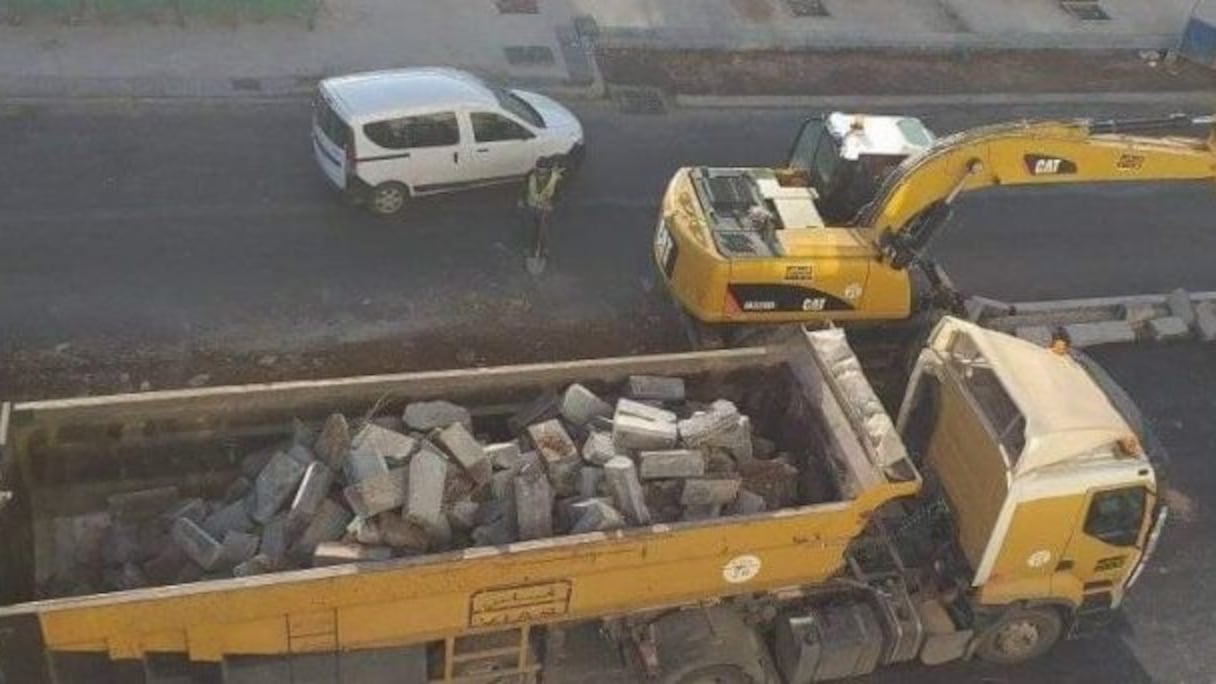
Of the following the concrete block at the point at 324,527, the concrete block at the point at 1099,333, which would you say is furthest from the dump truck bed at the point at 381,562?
the concrete block at the point at 1099,333

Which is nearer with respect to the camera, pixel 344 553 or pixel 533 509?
pixel 344 553

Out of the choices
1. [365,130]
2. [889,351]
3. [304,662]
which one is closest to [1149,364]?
[889,351]

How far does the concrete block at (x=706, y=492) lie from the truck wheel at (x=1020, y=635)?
3.03 m

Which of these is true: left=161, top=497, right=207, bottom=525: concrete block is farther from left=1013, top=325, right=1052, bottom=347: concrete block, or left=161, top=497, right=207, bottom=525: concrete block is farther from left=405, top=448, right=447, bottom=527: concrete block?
left=1013, top=325, right=1052, bottom=347: concrete block

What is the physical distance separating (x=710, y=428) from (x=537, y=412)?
152 cm

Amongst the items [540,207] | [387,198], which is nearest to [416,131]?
[387,198]

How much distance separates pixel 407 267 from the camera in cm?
1593

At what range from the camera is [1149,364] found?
52.2 feet

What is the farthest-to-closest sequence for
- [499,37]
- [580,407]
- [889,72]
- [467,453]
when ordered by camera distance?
1. [889,72]
2. [499,37]
3. [580,407]
4. [467,453]

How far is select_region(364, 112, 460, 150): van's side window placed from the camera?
16.1 m

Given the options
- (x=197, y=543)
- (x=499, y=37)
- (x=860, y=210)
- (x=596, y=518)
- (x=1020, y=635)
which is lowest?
(x=1020, y=635)

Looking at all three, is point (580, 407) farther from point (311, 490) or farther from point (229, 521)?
point (229, 521)

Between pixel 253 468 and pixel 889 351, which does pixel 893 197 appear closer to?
pixel 889 351

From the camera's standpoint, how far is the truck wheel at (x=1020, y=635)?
1127cm
